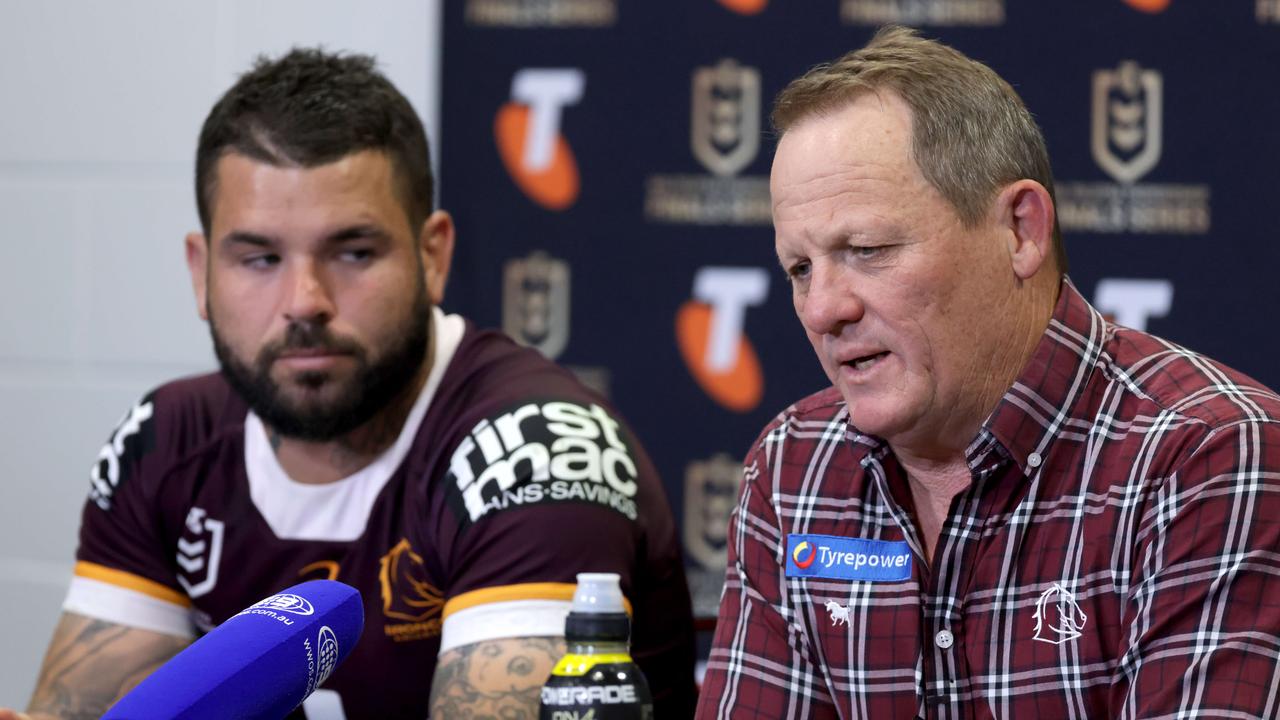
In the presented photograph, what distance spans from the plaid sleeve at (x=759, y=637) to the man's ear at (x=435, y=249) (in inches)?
21.2

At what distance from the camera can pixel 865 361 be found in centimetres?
122

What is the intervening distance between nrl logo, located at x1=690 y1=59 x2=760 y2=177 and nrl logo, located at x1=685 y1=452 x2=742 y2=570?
0.45m

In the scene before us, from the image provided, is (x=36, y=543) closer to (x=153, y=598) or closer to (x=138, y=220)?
(x=138, y=220)

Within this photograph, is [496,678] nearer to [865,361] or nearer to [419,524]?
[419,524]

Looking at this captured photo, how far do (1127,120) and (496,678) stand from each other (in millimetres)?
1268

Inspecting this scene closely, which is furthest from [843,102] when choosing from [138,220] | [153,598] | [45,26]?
[45,26]

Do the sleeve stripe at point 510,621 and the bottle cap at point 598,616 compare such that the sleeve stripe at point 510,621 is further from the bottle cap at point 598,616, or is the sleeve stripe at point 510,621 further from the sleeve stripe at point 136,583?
the sleeve stripe at point 136,583

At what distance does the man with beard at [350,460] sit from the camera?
1.56 meters

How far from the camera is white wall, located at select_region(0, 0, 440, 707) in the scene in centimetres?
268

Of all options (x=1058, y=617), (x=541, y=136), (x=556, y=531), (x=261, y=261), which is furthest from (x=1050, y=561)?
(x=541, y=136)

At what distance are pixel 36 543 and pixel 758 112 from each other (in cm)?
152

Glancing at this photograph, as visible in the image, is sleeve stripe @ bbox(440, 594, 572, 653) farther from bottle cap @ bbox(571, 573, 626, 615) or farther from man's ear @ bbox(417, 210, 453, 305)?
man's ear @ bbox(417, 210, 453, 305)

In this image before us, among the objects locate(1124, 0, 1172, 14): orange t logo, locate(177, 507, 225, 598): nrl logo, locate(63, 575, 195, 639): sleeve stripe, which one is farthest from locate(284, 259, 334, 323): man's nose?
locate(1124, 0, 1172, 14): orange t logo

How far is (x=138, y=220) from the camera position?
2697 millimetres
